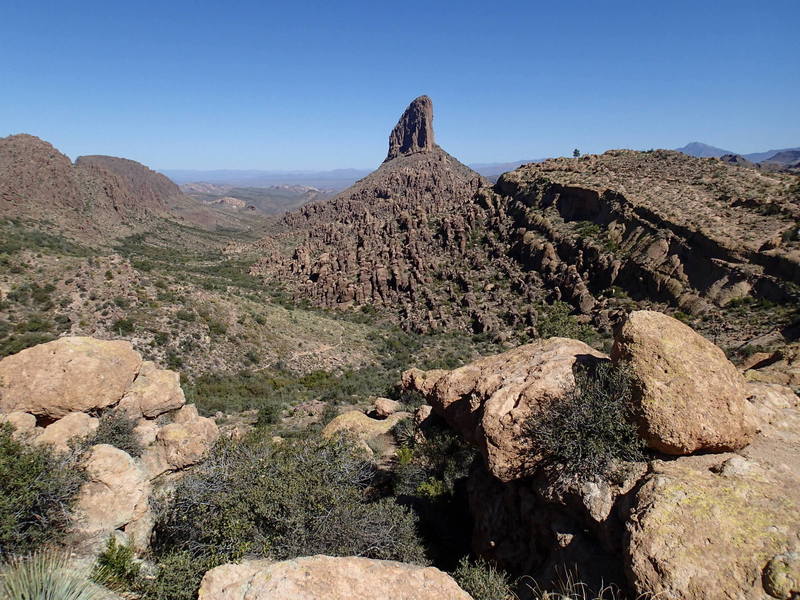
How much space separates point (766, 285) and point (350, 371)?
29.8 m

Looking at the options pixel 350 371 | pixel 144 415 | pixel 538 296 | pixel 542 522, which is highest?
pixel 542 522

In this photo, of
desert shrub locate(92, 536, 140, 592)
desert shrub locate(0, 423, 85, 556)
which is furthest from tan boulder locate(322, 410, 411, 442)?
desert shrub locate(92, 536, 140, 592)

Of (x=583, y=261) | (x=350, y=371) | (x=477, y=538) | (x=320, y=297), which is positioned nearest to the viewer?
(x=477, y=538)

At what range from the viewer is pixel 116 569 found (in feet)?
18.7

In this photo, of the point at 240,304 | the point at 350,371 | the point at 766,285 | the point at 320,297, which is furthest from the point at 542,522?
the point at 320,297

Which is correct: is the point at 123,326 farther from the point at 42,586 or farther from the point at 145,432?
the point at 42,586

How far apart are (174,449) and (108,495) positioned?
13.5ft

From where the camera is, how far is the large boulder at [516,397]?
23.2ft

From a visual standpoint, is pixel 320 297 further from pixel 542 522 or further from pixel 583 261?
pixel 542 522

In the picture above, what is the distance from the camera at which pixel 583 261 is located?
40219mm

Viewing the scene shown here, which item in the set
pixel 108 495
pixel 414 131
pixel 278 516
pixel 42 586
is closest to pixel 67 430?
pixel 108 495

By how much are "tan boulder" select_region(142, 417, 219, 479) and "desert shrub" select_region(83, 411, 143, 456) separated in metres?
0.45

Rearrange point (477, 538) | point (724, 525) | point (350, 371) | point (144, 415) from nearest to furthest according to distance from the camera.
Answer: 1. point (724, 525)
2. point (477, 538)
3. point (144, 415)
4. point (350, 371)

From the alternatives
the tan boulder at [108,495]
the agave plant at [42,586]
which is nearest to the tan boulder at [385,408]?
the tan boulder at [108,495]
